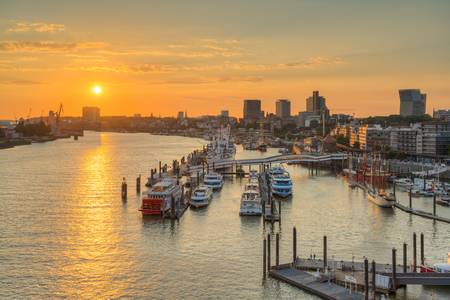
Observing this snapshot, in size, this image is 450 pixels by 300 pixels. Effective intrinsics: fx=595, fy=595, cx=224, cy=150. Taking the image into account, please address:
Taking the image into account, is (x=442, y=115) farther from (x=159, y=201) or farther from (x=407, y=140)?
(x=159, y=201)

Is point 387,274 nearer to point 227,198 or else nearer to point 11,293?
point 11,293

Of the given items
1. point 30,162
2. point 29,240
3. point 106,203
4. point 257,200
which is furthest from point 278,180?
point 30,162

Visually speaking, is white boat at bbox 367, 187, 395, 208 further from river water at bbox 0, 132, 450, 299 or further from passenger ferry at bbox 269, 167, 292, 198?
passenger ferry at bbox 269, 167, 292, 198

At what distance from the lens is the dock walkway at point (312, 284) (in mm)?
13383

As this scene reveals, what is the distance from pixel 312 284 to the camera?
1418 cm

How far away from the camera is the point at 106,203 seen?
28.0m

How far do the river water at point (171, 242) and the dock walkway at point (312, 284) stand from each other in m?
0.22

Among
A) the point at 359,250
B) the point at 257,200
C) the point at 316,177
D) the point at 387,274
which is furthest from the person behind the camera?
the point at 316,177

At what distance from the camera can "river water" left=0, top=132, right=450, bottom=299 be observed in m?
15.0

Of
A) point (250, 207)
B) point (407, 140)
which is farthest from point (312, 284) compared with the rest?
point (407, 140)

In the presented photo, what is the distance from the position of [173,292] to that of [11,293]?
4.04m

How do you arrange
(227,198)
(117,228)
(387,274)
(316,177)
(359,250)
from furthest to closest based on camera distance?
(316,177), (227,198), (117,228), (359,250), (387,274)

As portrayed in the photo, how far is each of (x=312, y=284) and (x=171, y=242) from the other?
270 inches

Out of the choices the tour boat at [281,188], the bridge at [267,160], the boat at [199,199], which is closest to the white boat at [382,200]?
the tour boat at [281,188]
